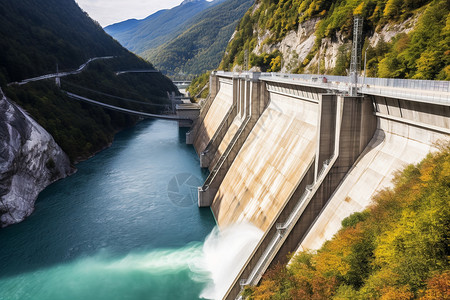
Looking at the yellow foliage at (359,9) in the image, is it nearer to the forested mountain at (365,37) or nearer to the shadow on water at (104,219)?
the forested mountain at (365,37)

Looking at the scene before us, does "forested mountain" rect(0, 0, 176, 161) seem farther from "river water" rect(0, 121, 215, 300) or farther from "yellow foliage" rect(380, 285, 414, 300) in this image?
"yellow foliage" rect(380, 285, 414, 300)

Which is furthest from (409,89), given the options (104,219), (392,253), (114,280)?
(104,219)

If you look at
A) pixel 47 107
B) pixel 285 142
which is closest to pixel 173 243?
pixel 285 142

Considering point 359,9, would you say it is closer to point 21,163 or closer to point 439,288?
point 439,288

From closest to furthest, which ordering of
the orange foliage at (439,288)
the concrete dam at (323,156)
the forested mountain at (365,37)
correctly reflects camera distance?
the orange foliage at (439,288), the concrete dam at (323,156), the forested mountain at (365,37)

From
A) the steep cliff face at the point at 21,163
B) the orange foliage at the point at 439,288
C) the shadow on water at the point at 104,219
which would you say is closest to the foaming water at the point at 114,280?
the shadow on water at the point at 104,219

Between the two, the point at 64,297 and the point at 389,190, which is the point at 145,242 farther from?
the point at 389,190
